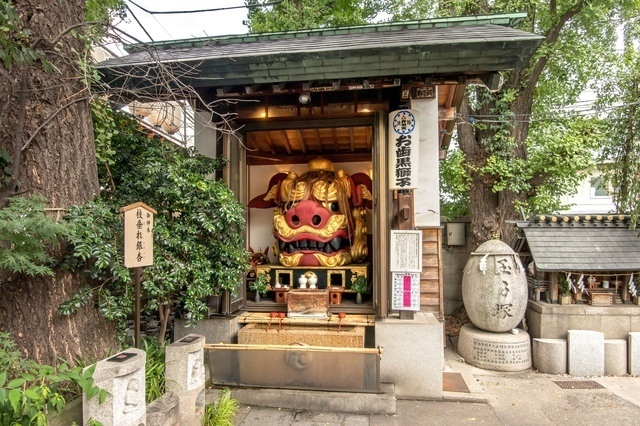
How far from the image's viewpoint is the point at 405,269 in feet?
17.9

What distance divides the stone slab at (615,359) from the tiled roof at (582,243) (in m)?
1.39

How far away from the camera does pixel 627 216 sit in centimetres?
775

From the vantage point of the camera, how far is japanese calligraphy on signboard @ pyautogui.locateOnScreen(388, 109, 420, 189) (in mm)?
5508

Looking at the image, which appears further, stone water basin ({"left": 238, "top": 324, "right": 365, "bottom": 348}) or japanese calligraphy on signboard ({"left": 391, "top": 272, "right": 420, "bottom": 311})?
stone water basin ({"left": 238, "top": 324, "right": 365, "bottom": 348})

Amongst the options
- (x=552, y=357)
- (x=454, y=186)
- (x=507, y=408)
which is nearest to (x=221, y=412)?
(x=507, y=408)

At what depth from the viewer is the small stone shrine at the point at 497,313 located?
22.5 ft

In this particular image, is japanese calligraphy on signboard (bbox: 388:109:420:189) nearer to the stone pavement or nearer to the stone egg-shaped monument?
the stone egg-shaped monument

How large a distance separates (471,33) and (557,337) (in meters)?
5.91

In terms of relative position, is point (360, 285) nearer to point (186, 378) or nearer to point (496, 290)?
point (496, 290)

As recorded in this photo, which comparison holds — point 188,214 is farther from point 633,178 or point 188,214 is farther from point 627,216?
point 633,178

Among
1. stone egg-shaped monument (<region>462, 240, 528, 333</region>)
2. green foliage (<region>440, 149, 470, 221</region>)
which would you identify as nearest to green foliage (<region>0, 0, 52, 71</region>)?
stone egg-shaped monument (<region>462, 240, 528, 333</region>)

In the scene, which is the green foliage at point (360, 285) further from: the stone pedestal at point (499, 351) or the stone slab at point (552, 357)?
the stone slab at point (552, 357)

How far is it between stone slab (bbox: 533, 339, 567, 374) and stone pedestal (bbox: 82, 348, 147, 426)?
22.4 feet

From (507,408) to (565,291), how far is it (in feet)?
10.8
